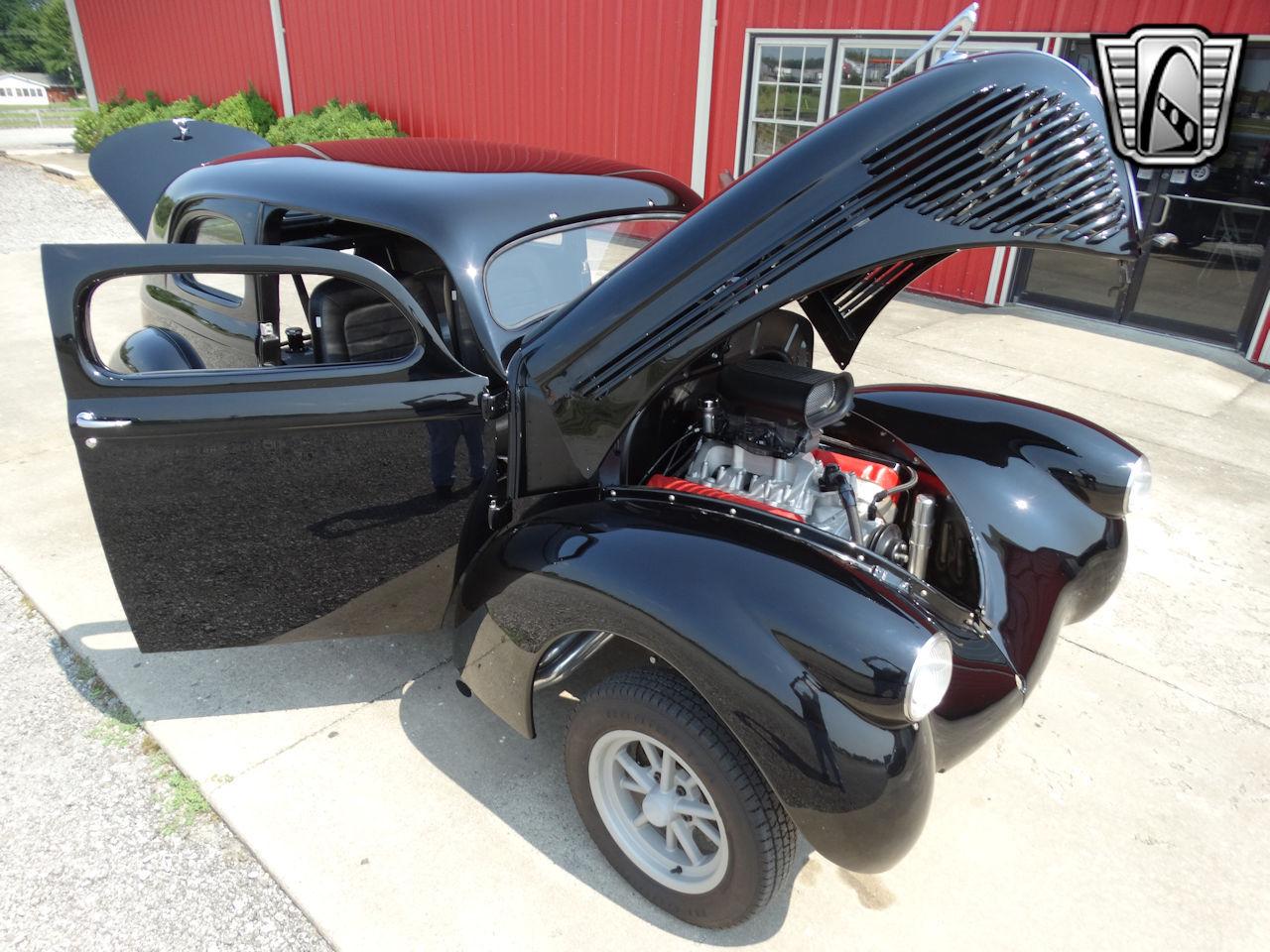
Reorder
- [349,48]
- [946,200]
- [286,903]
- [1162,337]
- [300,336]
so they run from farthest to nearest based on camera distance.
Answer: [349,48] < [1162,337] < [300,336] < [286,903] < [946,200]

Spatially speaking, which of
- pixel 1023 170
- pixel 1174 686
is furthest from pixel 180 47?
pixel 1174 686

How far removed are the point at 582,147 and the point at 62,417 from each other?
23.3 feet

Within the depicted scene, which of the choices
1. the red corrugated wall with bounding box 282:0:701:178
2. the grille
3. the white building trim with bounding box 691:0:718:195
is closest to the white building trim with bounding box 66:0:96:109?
the red corrugated wall with bounding box 282:0:701:178

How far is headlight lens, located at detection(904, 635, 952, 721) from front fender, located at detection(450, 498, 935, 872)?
2cm

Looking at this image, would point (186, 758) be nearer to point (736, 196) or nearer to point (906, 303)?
point (736, 196)

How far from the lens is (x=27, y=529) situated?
13.4 ft

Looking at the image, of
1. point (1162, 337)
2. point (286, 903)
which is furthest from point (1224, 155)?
point (286, 903)

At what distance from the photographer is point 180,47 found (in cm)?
1752

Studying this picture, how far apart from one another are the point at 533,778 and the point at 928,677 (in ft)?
4.60

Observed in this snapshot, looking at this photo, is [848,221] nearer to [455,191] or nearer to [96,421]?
[455,191]

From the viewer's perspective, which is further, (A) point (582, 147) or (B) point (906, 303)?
(A) point (582, 147)

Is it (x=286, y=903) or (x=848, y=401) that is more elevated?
(x=848, y=401)

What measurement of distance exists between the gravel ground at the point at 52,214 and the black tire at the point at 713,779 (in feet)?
31.7

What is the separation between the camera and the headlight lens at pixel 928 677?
1.75 metres
